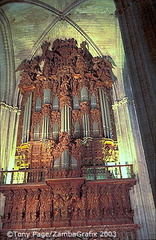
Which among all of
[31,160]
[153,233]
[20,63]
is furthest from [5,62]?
[153,233]

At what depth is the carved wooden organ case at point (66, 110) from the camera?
1042cm

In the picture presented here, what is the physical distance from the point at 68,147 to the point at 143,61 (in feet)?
14.5

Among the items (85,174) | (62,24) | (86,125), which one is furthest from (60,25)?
(85,174)

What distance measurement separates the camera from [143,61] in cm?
738

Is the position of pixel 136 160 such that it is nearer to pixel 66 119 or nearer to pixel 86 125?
pixel 86 125

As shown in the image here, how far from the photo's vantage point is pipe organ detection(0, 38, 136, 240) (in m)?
9.33

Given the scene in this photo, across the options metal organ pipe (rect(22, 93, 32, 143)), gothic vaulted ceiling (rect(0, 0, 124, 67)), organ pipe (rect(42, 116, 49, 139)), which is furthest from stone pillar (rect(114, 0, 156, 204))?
metal organ pipe (rect(22, 93, 32, 143))

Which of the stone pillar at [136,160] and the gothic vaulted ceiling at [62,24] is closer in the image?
the stone pillar at [136,160]

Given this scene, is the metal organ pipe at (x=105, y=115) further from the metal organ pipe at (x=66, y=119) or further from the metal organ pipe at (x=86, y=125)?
the metal organ pipe at (x=66, y=119)

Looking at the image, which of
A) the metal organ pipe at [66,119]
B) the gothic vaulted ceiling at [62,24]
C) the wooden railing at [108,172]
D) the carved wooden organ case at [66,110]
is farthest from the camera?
the gothic vaulted ceiling at [62,24]

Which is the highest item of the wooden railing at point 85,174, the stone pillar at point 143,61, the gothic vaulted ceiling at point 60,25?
the gothic vaulted ceiling at point 60,25

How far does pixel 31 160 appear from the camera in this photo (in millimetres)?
10547

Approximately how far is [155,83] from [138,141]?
→ 160 inches

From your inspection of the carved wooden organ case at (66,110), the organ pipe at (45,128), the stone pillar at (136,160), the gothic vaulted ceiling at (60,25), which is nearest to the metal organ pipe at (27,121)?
the carved wooden organ case at (66,110)
